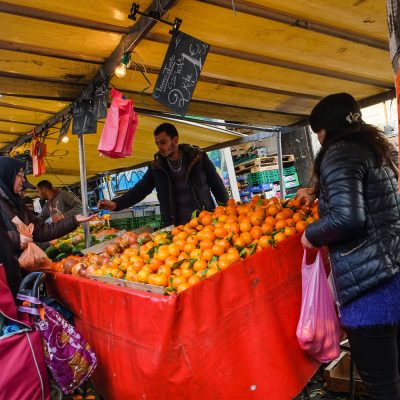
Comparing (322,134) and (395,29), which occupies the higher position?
(395,29)

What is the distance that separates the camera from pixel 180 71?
10.4 ft

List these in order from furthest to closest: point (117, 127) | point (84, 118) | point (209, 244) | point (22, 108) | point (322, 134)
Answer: point (22, 108), point (84, 118), point (117, 127), point (209, 244), point (322, 134)

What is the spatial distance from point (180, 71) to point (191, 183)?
1.66m

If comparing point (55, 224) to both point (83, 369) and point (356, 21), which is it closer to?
point (83, 369)

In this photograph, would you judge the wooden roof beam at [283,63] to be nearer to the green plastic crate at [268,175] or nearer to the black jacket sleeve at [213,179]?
the black jacket sleeve at [213,179]

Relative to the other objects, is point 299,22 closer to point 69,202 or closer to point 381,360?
point 381,360

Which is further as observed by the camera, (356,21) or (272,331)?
(356,21)

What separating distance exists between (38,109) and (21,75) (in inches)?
67.9

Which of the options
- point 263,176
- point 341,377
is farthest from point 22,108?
point 263,176

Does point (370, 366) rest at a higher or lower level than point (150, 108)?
lower

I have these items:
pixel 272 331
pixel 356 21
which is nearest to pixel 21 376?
pixel 272 331

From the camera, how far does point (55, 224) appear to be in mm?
3918

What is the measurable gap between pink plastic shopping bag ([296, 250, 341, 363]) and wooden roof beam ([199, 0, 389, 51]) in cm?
193

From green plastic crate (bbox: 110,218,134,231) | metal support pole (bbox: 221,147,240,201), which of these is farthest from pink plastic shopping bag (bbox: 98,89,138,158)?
metal support pole (bbox: 221,147,240,201)
